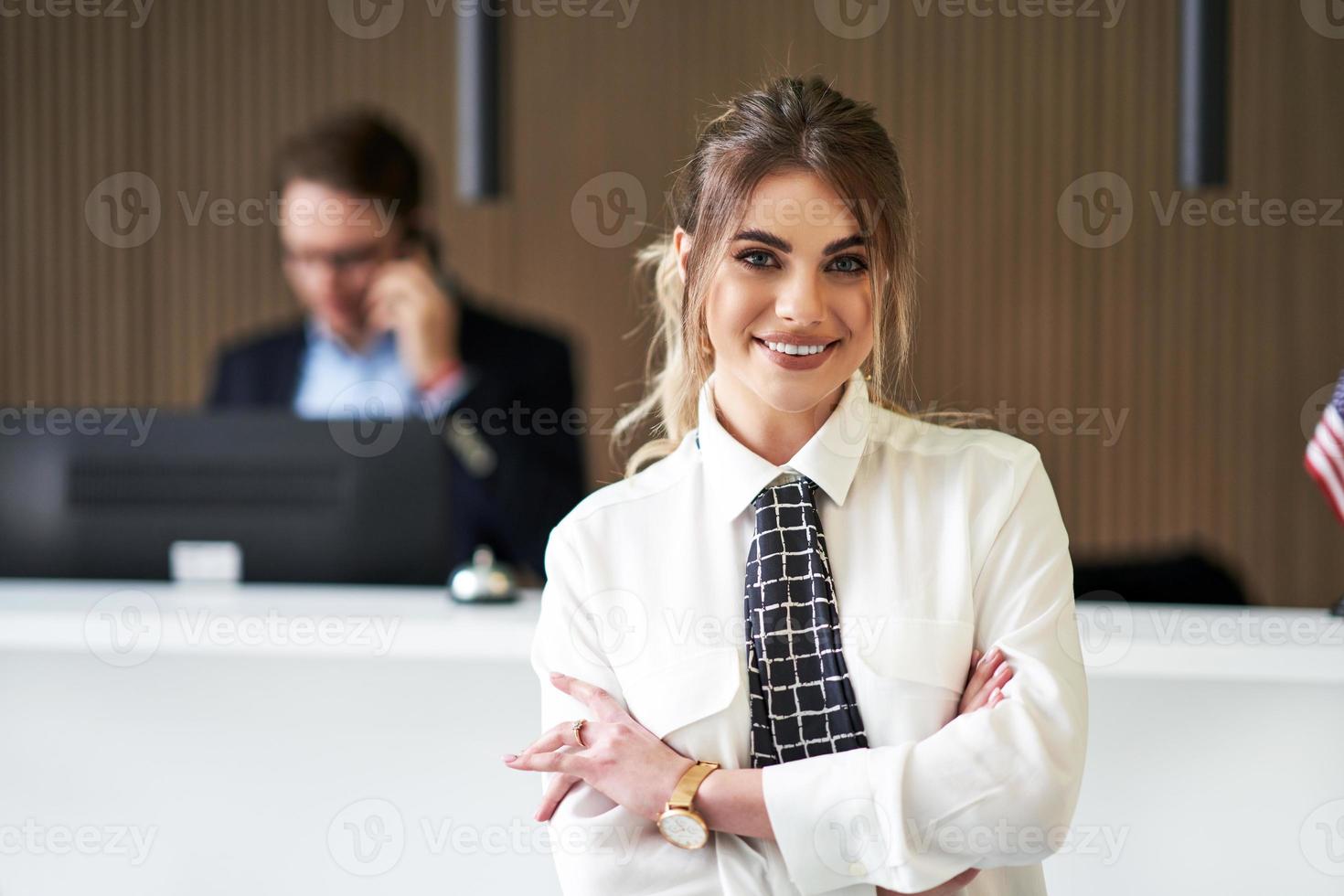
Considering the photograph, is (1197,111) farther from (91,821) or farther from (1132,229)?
(1132,229)

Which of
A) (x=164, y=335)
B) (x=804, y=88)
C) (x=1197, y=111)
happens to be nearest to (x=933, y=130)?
(x=1197, y=111)

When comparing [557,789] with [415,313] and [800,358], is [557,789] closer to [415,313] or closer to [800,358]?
[800,358]

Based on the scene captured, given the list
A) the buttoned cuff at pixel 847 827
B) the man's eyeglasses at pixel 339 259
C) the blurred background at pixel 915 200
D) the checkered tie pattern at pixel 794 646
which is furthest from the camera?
the blurred background at pixel 915 200

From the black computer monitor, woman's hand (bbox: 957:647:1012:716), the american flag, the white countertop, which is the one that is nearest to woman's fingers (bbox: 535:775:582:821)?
woman's hand (bbox: 957:647:1012:716)

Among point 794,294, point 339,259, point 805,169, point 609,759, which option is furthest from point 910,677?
point 339,259

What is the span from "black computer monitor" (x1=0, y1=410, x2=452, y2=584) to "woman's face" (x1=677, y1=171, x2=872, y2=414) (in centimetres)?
109

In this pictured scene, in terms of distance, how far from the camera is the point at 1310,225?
4793 millimetres

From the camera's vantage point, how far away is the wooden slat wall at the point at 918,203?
15.7 feet

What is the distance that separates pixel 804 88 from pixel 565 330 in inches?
143

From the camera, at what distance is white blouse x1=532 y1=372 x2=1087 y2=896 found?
1.33 metres

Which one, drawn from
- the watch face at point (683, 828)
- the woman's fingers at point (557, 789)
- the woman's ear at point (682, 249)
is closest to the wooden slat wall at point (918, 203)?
the woman's ear at point (682, 249)

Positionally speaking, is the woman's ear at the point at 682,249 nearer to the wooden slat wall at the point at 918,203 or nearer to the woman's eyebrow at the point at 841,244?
the woman's eyebrow at the point at 841,244

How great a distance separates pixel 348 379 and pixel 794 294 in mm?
3001

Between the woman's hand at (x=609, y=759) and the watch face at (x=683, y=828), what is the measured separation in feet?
0.05
